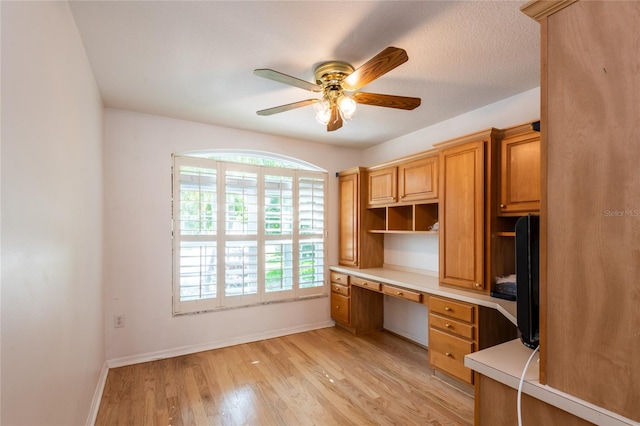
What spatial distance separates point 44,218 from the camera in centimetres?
121

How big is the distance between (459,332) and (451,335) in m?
0.09

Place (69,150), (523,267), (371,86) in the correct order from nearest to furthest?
(523,267) → (69,150) → (371,86)

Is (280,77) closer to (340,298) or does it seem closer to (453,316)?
(453,316)

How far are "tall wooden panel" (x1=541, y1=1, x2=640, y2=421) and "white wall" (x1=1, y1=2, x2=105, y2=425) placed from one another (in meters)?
1.75

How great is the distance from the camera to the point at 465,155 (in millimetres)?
2562

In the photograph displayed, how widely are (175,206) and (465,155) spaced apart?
295 centimetres

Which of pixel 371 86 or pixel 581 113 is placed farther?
pixel 371 86

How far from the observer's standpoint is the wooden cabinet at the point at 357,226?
3869 mm

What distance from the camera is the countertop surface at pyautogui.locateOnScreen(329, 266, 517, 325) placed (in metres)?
2.13

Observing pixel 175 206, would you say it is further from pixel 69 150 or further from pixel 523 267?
pixel 523 267

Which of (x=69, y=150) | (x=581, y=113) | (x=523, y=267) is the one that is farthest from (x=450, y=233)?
(x=69, y=150)

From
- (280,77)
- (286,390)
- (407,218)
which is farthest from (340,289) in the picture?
(280,77)

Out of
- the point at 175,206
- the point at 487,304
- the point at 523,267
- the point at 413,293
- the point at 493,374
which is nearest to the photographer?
the point at 493,374

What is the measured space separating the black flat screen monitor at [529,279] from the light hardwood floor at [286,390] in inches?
47.8
